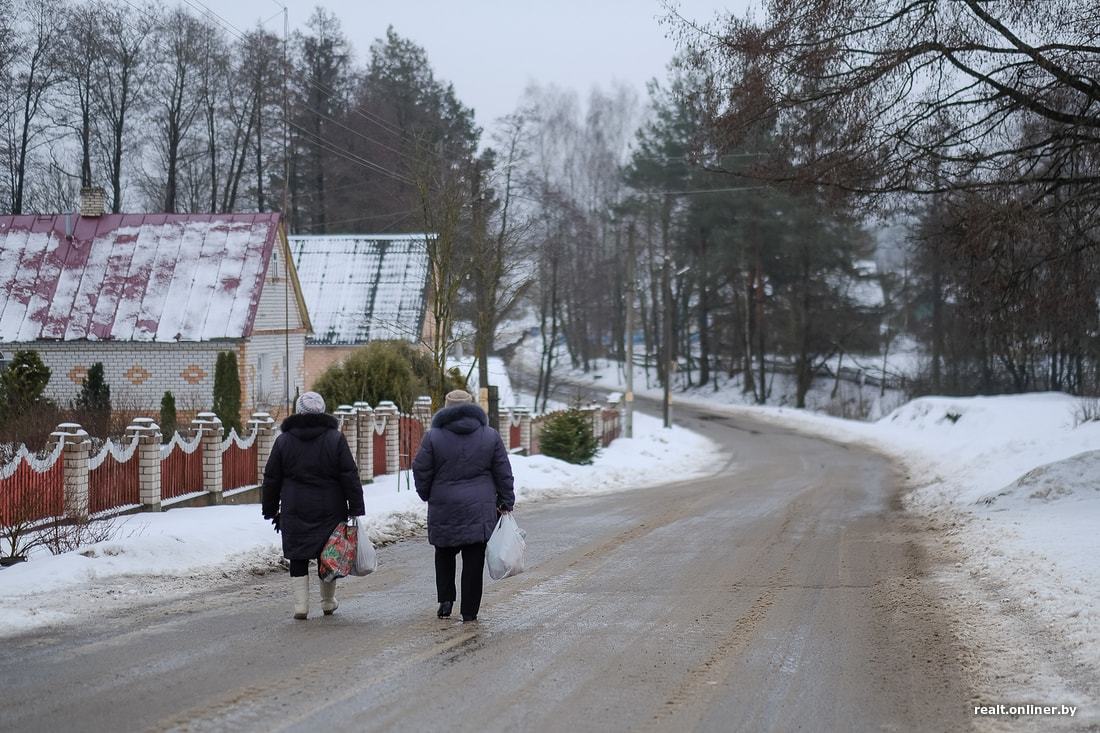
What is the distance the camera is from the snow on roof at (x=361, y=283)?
120 ft

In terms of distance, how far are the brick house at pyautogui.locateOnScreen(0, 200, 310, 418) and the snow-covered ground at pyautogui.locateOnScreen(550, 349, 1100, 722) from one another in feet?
50.6

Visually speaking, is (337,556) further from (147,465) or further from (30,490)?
(147,465)

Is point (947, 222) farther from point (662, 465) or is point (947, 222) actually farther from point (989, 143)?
point (662, 465)

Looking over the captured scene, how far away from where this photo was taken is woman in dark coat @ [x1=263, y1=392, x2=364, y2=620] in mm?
8305

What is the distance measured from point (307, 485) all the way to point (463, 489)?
115 cm

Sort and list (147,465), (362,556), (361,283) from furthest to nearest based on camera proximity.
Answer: (361,283)
(147,465)
(362,556)

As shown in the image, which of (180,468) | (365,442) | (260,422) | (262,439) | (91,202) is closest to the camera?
(180,468)

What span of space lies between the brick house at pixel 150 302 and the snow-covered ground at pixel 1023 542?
15415mm

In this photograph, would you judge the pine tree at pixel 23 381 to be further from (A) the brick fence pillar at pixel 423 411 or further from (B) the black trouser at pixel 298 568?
(B) the black trouser at pixel 298 568

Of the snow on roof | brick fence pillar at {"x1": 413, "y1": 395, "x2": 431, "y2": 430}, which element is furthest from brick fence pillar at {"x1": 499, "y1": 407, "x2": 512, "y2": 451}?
the snow on roof

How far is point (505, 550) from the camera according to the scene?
8219 millimetres

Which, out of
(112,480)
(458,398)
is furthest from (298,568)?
(112,480)

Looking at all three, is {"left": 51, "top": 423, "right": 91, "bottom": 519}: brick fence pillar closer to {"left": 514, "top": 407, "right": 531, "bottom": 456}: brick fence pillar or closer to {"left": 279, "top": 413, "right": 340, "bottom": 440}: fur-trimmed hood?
{"left": 279, "top": 413, "right": 340, "bottom": 440}: fur-trimmed hood

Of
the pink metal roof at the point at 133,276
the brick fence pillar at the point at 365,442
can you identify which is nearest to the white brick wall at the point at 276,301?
the pink metal roof at the point at 133,276
